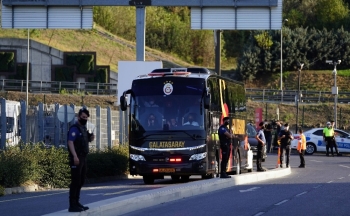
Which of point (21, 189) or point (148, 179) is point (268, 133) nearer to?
point (148, 179)

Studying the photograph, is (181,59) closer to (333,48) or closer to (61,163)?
(333,48)

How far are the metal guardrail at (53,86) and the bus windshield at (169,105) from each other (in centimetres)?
4384

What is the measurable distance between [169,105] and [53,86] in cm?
4720

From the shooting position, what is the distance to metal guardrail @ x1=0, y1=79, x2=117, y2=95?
69.8m

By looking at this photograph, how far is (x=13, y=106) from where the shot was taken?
100 ft

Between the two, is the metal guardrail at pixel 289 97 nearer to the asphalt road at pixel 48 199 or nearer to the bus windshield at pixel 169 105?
the bus windshield at pixel 169 105

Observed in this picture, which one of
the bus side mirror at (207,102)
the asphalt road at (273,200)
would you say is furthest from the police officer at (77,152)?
the bus side mirror at (207,102)

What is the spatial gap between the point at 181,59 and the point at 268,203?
87456 mm

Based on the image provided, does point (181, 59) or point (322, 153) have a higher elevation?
point (181, 59)

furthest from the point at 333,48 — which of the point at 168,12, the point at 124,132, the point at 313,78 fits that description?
the point at 124,132

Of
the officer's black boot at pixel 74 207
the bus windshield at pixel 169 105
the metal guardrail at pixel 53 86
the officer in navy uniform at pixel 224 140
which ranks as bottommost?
the officer's black boot at pixel 74 207

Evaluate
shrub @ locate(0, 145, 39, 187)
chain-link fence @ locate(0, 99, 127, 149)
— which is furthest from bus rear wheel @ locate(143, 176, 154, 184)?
chain-link fence @ locate(0, 99, 127, 149)

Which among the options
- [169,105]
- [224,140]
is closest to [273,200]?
[224,140]

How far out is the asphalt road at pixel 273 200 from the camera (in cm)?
1675
